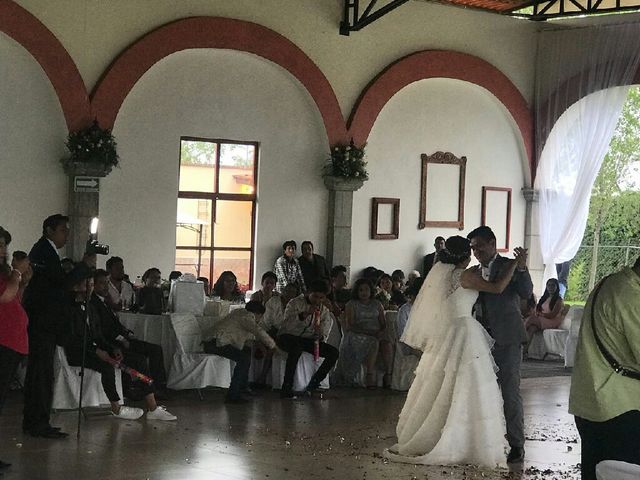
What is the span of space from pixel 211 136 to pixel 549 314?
4.81 meters

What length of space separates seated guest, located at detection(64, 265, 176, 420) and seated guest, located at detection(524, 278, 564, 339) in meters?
7.11

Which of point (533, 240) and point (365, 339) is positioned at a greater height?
point (533, 240)

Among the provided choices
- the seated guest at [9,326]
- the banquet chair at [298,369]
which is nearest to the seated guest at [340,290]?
the banquet chair at [298,369]

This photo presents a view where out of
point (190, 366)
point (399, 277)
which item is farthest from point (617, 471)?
point (399, 277)

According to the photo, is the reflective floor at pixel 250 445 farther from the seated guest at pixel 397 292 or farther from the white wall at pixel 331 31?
the white wall at pixel 331 31

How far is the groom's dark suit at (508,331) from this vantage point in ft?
24.1

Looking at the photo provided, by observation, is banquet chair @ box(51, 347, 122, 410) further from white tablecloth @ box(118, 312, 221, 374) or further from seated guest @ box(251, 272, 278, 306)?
seated guest @ box(251, 272, 278, 306)

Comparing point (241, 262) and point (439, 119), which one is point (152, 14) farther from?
point (439, 119)

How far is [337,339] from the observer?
1099cm

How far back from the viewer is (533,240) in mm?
17250

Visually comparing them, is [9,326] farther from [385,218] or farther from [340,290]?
[385,218]

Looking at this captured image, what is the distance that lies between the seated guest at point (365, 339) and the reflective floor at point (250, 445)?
3.43 feet

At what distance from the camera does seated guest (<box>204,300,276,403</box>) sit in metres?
9.64

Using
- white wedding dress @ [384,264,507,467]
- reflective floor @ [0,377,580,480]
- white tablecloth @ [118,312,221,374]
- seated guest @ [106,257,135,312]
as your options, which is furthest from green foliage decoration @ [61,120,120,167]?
white wedding dress @ [384,264,507,467]
